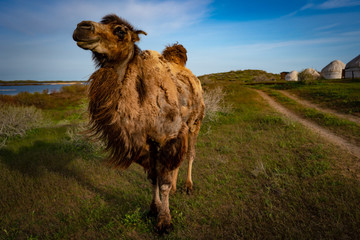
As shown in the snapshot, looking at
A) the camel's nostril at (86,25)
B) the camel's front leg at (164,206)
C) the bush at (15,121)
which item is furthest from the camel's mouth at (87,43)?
the bush at (15,121)

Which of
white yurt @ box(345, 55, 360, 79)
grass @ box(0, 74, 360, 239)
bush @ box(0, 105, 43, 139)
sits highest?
white yurt @ box(345, 55, 360, 79)

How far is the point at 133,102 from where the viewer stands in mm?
2865

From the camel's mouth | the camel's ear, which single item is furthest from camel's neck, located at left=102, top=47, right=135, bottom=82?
the camel's mouth

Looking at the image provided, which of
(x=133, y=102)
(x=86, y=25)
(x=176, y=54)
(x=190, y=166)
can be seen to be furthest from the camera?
(x=190, y=166)

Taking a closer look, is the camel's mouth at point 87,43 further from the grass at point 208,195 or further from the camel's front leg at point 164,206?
the grass at point 208,195

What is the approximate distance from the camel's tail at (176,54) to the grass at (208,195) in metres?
3.43

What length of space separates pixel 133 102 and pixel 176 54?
2.41 m

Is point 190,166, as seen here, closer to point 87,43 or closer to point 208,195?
point 208,195

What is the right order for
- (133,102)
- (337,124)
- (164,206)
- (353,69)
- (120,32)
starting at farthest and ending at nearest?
(353,69), (337,124), (164,206), (133,102), (120,32)

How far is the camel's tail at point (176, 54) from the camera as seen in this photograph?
4.66m

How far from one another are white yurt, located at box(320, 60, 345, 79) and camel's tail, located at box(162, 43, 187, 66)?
46387 mm

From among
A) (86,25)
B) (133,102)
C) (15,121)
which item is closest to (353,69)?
(133,102)

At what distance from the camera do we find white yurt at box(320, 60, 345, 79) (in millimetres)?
38156

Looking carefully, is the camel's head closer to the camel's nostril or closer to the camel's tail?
the camel's nostril
